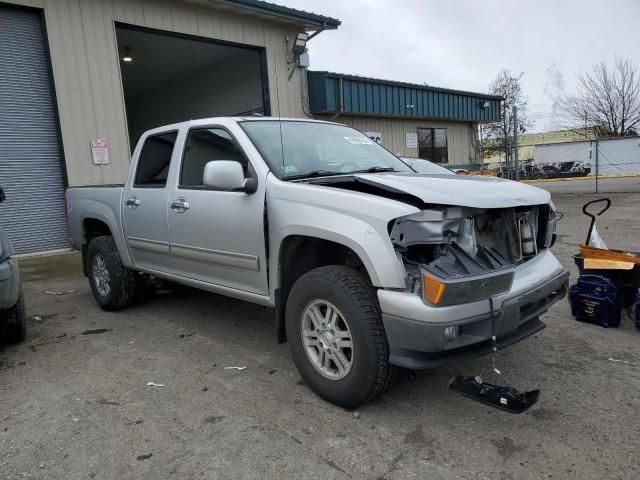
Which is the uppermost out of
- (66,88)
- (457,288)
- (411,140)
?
(66,88)

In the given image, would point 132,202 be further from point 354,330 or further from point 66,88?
point 66,88

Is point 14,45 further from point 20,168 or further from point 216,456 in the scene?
point 216,456

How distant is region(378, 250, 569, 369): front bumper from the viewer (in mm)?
2494

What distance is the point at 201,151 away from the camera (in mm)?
4156

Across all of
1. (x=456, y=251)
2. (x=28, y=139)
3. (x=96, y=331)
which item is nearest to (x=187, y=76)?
(x=28, y=139)

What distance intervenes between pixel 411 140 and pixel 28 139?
1212 centimetres

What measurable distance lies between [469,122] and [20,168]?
16.3 meters

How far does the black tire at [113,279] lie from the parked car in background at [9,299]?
Answer: 37.0 inches

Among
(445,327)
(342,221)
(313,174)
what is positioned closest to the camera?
(445,327)

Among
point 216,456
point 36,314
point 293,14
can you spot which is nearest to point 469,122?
point 293,14

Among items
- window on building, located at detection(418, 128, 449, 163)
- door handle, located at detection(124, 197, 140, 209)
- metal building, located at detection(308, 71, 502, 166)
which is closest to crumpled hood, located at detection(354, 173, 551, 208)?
door handle, located at detection(124, 197, 140, 209)

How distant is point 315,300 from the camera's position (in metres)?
2.99

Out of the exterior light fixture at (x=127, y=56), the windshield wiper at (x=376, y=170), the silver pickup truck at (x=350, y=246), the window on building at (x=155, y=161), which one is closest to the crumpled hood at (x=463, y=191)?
the silver pickup truck at (x=350, y=246)

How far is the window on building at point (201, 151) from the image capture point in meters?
3.90
